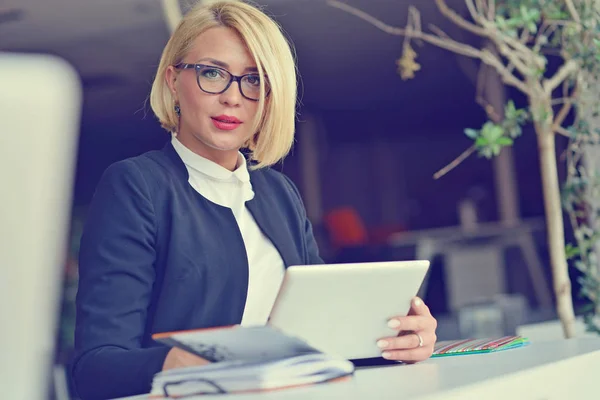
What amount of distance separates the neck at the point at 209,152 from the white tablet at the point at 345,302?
0.67 metres

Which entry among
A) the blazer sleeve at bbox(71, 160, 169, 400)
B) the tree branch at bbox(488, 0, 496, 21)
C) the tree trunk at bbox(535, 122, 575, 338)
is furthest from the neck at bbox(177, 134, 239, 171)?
the tree branch at bbox(488, 0, 496, 21)

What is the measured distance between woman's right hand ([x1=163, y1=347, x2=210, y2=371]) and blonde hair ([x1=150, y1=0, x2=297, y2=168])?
0.70 metres

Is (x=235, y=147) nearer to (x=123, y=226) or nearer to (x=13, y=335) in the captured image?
(x=123, y=226)

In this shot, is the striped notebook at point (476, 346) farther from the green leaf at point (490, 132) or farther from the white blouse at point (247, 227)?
the green leaf at point (490, 132)

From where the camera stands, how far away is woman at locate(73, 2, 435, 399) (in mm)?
1453

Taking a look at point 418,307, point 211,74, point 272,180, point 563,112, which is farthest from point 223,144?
point 563,112

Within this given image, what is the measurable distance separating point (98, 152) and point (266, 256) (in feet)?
39.6

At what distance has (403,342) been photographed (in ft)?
4.66

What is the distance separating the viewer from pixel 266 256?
1.84 metres

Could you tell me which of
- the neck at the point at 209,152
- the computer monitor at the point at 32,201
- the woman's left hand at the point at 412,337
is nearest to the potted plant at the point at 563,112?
the neck at the point at 209,152

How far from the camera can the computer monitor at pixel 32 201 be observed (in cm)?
50

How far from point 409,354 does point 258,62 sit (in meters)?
0.69

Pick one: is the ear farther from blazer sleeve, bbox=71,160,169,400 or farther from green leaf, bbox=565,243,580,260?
green leaf, bbox=565,243,580,260

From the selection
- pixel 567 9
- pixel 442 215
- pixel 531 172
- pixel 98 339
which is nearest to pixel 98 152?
pixel 442 215
